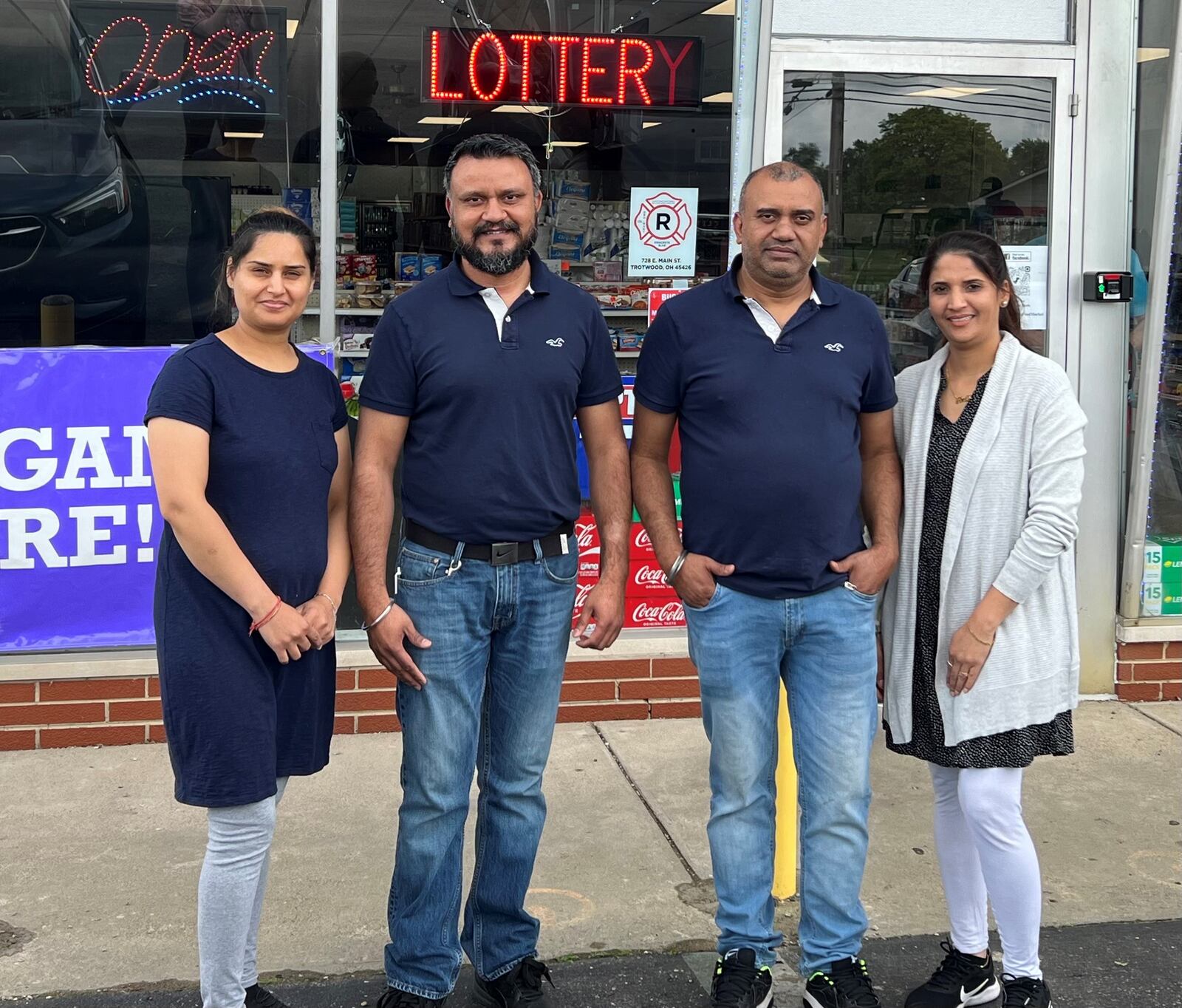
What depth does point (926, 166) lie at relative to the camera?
5.59 metres

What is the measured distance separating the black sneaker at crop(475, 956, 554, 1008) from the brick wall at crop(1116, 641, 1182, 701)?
3301 mm

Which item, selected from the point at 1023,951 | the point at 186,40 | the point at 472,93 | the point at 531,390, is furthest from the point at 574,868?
the point at 186,40

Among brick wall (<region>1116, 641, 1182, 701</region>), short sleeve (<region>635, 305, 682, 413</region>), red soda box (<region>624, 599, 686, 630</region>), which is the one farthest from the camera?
brick wall (<region>1116, 641, 1182, 701</region>)

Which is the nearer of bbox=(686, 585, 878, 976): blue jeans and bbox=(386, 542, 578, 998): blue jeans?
bbox=(386, 542, 578, 998): blue jeans

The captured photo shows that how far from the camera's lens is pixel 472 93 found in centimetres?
520

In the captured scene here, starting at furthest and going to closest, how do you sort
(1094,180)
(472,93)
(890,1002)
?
(1094,180) < (472,93) < (890,1002)

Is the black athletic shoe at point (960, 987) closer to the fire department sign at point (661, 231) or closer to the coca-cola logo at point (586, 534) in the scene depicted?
the coca-cola logo at point (586, 534)

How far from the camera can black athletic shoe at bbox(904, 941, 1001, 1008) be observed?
3393mm

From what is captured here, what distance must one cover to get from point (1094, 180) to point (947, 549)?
2.93 meters

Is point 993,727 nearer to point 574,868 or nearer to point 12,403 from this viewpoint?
point 574,868

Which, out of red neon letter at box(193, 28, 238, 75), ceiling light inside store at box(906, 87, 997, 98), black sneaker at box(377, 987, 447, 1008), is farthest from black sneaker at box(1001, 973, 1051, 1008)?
red neon letter at box(193, 28, 238, 75)

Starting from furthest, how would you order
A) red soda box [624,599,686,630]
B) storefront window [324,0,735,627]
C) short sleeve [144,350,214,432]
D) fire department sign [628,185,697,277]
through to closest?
red soda box [624,599,686,630]
fire department sign [628,185,697,277]
storefront window [324,0,735,627]
short sleeve [144,350,214,432]

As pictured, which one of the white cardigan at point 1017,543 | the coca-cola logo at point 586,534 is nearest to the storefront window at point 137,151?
the coca-cola logo at point 586,534

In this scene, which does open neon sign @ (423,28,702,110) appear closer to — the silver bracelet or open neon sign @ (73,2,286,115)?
open neon sign @ (73,2,286,115)
